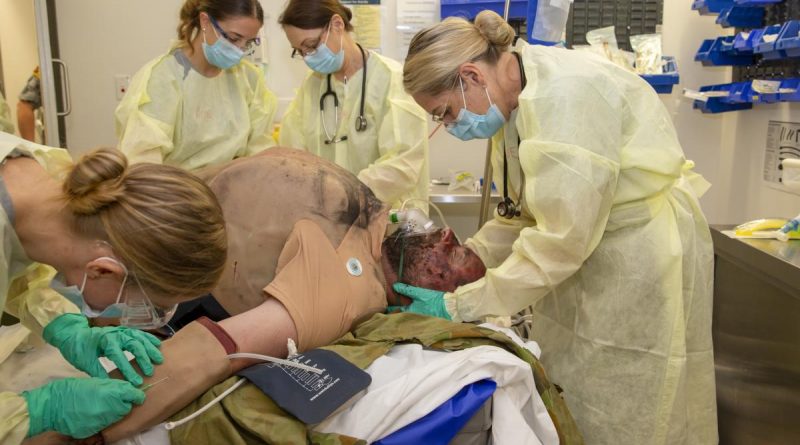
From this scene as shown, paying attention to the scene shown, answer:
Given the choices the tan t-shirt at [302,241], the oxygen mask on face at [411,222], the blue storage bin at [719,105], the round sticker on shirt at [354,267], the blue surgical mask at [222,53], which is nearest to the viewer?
the tan t-shirt at [302,241]

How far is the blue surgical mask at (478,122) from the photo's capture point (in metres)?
1.62

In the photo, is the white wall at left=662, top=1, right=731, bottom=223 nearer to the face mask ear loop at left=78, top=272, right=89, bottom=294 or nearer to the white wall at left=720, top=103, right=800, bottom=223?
the white wall at left=720, top=103, right=800, bottom=223

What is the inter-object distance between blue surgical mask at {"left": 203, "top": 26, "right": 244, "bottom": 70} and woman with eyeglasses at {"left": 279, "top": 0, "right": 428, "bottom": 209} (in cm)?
20

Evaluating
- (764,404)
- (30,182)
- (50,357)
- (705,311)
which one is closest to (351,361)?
(30,182)

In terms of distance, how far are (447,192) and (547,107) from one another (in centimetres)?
183

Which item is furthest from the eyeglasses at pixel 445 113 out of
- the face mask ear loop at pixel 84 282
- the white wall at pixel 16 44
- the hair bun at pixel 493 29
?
the white wall at pixel 16 44

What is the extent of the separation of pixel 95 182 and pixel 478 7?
8.47ft

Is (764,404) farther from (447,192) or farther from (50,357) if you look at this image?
(50,357)

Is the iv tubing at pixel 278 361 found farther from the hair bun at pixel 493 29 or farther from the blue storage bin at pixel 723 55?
the blue storage bin at pixel 723 55

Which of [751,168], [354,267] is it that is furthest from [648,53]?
[354,267]

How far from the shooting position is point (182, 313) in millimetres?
1597

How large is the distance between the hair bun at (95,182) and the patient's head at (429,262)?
2.89 ft

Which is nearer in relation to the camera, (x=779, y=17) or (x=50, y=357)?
(x=50, y=357)

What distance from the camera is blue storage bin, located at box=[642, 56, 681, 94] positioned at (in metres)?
3.12
